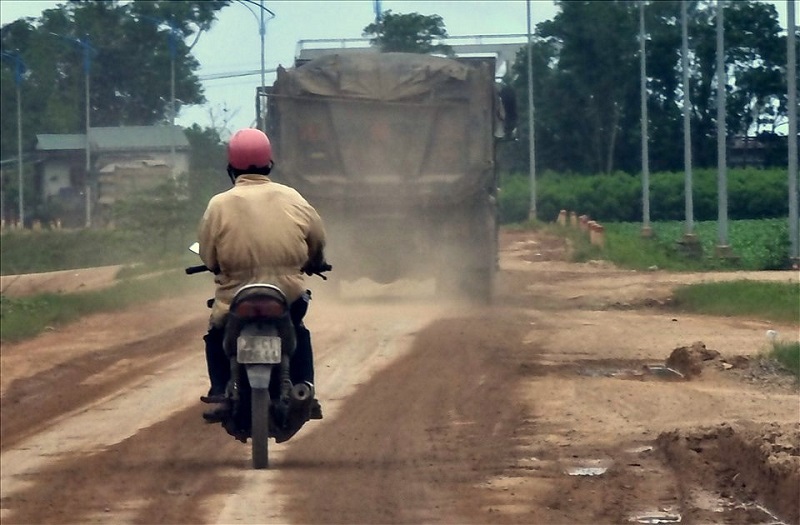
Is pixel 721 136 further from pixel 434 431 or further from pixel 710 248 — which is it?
pixel 434 431

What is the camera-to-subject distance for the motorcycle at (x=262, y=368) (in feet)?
23.4

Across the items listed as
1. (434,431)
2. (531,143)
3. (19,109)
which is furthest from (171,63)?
(531,143)

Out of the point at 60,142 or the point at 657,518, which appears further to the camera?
→ the point at 60,142

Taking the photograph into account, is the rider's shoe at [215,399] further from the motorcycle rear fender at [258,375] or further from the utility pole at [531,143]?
the utility pole at [531,143]

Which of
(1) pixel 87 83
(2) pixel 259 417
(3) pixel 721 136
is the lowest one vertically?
(2) pixel 259 417

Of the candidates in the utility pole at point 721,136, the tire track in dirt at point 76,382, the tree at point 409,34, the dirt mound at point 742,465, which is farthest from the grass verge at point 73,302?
the dirt mound at point 742,465

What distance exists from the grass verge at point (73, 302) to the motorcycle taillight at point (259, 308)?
472 inches

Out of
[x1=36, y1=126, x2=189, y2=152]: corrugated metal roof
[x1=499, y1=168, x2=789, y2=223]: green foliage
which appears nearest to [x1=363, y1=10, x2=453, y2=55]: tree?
[x1=36, y1=126, x2=189, y2=152]: corrugated metal roof

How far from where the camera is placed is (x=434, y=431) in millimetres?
10617

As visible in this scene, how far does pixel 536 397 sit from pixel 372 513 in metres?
4.14

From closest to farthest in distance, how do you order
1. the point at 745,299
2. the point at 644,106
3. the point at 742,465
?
1. the point at 742,465
2. the point at 745,299
3. the point at 644,106

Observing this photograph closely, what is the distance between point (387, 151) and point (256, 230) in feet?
40.3

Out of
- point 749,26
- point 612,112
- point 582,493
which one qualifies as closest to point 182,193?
point 749,26

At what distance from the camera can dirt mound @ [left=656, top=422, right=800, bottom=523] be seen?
7.92 metres
